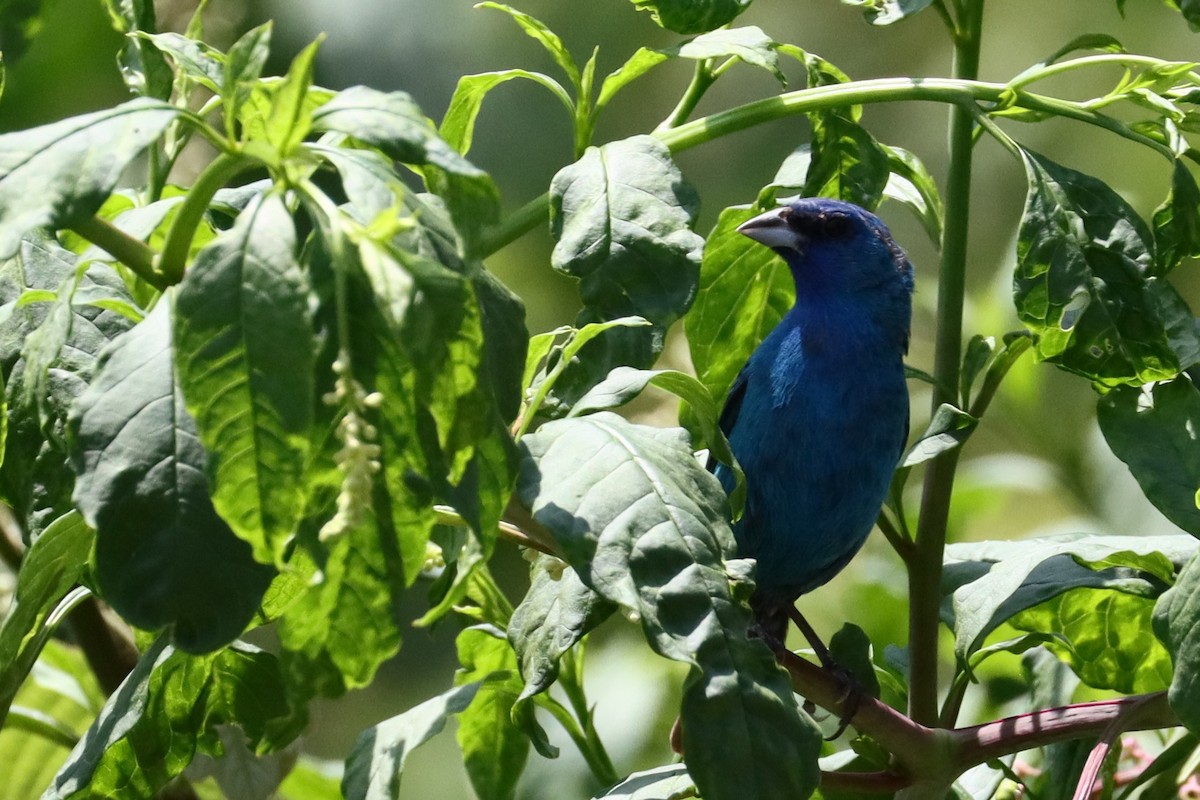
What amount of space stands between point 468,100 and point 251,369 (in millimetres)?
832

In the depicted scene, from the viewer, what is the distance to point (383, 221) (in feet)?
3.06

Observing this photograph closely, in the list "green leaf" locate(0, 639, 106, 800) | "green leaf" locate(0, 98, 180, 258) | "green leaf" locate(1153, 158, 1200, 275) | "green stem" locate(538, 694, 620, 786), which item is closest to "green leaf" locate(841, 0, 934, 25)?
"green leaf" locate(1153, 158, 1200, 275)

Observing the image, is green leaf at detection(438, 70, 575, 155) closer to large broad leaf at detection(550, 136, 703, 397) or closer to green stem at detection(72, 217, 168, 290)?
large broad leaf at detection(550, 136, 703, 397)

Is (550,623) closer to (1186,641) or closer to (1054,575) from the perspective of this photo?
(1186,641)

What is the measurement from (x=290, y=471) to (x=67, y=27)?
Answer: 3.69 m

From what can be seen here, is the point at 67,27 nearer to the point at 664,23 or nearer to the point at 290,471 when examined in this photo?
the point at 664,23

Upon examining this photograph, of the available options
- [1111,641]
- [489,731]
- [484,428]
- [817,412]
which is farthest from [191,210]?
[817,412]

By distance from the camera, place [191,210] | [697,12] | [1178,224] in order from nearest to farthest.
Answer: [191,210]
[697,12]
[1178,224]

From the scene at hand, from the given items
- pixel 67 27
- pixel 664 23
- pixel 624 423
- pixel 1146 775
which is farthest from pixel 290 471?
pixel 67 27

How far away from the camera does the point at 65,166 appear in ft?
3.28

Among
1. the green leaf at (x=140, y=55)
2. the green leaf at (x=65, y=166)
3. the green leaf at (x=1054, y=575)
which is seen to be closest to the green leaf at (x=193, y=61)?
the green leaf at (x=65, y=166)

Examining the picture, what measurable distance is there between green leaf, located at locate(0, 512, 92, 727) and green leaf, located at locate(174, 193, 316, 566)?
1.46 feet

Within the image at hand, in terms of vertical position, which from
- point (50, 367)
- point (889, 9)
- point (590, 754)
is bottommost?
point (590, 754)

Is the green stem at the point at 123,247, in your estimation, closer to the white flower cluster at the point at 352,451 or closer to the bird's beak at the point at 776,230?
the white flower cluster at the point at 352,451
